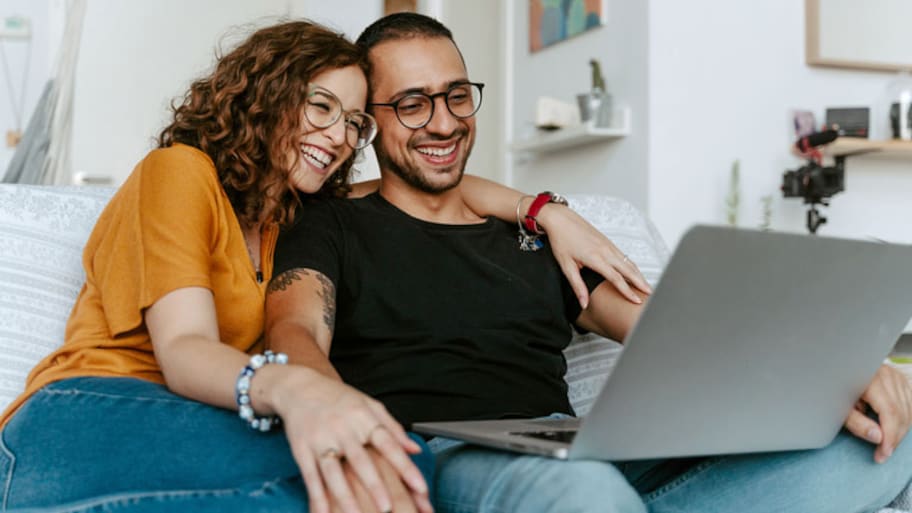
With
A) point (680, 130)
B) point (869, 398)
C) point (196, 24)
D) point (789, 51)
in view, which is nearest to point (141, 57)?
point (196, 24)

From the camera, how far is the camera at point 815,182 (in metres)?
2.85

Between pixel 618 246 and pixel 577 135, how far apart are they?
4.60 feet

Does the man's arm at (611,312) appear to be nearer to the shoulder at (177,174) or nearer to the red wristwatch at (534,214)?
the red wristwatch at (534,214)

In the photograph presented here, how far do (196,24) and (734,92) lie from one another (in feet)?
6.60

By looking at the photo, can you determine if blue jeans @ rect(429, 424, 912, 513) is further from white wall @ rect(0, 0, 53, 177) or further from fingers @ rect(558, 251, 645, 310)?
white wall @ rect(0, 0, 53, 177)

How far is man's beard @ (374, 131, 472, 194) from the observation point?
60.9 inches

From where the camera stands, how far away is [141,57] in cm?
363

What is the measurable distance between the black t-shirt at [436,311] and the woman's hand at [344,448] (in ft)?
1.53

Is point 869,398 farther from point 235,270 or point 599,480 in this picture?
point 235,270

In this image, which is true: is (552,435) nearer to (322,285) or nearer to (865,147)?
(322,285)

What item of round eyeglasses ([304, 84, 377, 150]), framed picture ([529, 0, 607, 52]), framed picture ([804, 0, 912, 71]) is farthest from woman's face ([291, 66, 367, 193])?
framed picture ([804, 0, 912, 71])

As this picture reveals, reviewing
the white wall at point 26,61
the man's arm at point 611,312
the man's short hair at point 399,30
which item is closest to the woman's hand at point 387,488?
the man's arm at point 611,312

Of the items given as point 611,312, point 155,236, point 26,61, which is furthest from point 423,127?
point 26,61

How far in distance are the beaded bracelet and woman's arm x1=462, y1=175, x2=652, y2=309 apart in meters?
0.64
